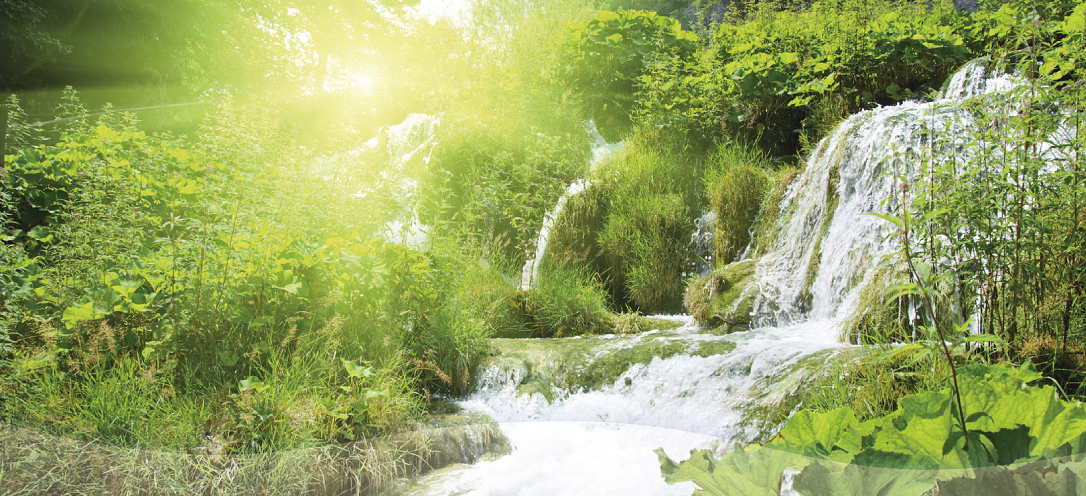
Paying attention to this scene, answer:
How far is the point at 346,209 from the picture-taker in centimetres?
356

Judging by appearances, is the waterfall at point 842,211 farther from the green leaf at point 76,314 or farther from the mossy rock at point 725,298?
the green leaf at point 76,314

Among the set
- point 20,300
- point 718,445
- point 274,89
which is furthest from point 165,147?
point 274,89

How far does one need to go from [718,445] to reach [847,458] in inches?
91.6

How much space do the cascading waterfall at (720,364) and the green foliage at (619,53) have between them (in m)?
3.50

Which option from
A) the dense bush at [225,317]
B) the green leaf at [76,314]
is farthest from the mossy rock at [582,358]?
the green leaf at [76,314]

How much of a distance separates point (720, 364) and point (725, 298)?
143cm

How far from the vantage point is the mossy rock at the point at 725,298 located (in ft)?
14.7

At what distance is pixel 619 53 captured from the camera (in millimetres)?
8133

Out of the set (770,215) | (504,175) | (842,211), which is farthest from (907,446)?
(504,175)

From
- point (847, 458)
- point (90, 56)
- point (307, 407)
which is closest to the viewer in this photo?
point (847, 458)

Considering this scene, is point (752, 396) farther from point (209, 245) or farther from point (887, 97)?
point (887, 97)

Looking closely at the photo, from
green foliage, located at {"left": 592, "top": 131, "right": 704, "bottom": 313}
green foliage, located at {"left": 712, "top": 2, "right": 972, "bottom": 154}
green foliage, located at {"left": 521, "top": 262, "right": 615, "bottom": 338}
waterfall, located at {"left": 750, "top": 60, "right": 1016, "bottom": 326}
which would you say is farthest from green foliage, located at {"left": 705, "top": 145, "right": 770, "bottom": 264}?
green foliage, located at {"left": 521, "top": 262, "right": 615, "bottom": 338}

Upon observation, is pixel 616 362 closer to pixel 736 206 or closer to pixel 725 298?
pixel 725 298

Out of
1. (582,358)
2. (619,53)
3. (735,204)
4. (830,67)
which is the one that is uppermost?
(619,53)
